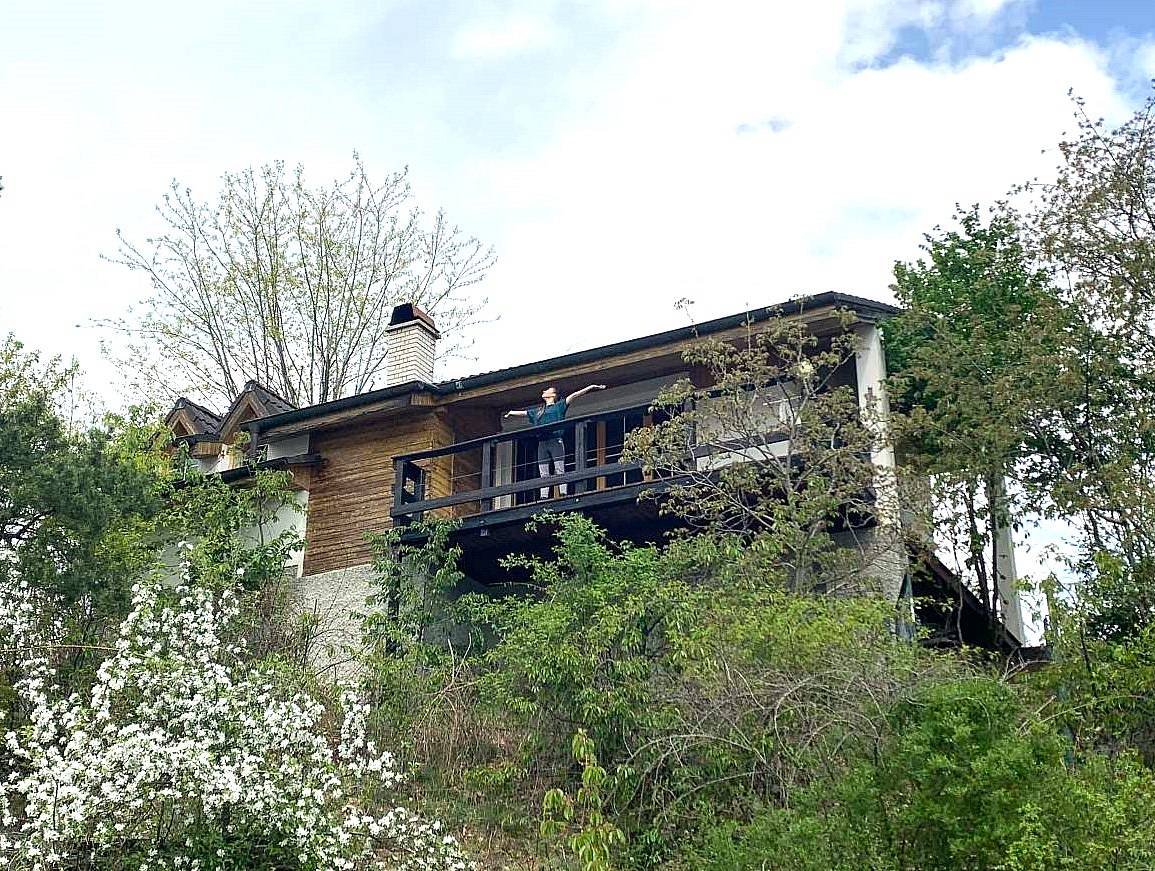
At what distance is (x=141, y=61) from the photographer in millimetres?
13422

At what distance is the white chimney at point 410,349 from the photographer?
19.5 meters

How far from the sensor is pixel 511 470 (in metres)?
18.1

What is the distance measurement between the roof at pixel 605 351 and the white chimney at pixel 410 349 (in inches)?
39.0

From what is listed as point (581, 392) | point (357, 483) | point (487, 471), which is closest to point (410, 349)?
point (357, 483)

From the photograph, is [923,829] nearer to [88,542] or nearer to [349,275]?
[88,542]

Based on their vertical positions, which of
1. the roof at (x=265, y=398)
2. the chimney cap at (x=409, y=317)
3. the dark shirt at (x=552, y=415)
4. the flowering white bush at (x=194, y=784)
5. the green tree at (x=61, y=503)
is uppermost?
the chimney cap at (x=409, y=317)

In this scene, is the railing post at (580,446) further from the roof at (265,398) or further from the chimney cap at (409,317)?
the roof at (265,398)

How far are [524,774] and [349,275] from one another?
17839 millimetres

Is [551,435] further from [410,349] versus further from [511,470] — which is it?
[410,349]

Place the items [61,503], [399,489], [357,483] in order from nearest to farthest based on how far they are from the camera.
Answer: [61,503]
[399,489]
[357,483]

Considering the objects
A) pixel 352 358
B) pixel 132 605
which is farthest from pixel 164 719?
pixel 352 358

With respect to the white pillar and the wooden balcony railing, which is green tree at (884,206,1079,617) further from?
the wooden balcony railing

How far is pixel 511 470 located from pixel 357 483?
7.54ft

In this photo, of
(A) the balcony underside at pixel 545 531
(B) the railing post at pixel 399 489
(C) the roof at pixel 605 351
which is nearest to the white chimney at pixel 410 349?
(C) the roof at pixel 605 351
